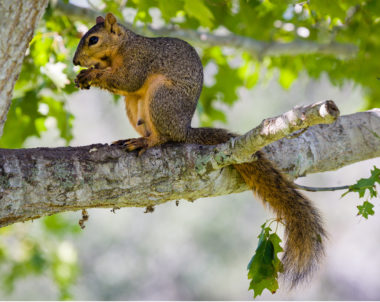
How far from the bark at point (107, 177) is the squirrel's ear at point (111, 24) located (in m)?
1.03

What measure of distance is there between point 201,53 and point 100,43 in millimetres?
1636

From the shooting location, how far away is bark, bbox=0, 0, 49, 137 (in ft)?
4.88

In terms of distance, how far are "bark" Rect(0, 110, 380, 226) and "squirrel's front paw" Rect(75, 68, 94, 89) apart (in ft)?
1.91

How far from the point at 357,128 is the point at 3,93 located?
75.9 inches

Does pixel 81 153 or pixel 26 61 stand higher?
pixel 26 61

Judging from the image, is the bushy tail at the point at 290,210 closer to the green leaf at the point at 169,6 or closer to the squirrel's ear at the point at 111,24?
the green leaf at the point at 169,6

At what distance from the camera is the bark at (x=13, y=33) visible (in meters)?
1.49

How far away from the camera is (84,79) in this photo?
2598 mm

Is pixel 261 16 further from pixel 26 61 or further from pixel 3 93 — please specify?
pixel 3 93

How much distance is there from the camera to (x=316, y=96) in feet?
35.5

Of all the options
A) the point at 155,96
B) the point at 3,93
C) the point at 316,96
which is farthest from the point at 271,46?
the point at 316,96

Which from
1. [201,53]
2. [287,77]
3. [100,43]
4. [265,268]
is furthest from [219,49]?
[265,268]

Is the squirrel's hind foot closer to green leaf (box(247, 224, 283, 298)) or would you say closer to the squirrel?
the squirrel

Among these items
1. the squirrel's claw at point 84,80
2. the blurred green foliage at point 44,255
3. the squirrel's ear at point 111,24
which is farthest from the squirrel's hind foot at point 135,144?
the blurred green foliage at point 44,255
